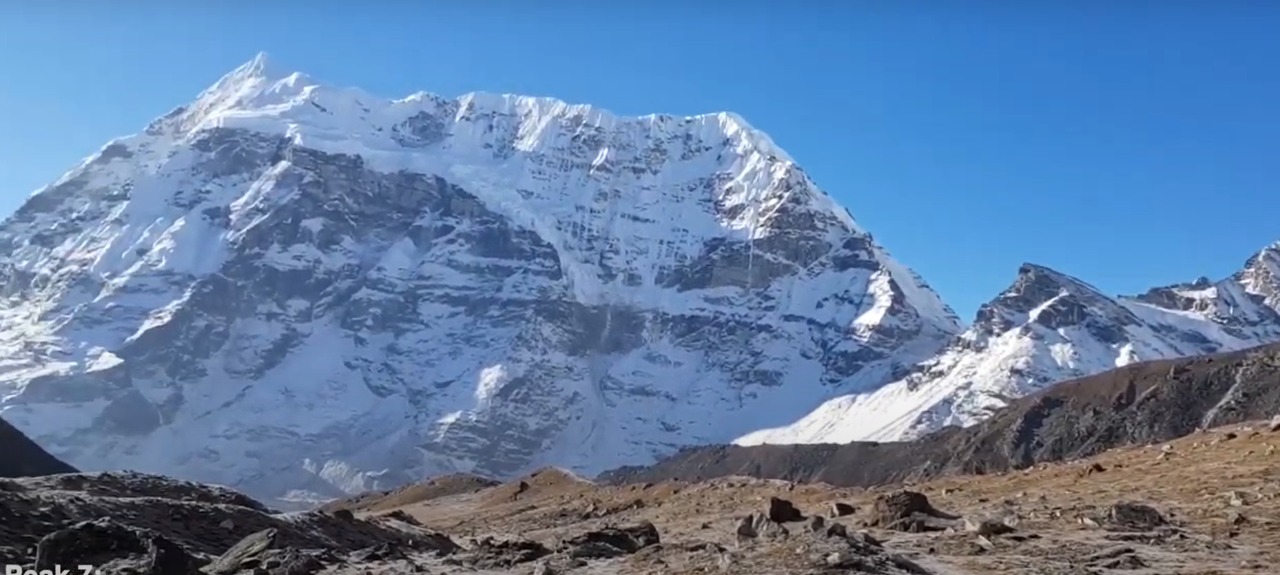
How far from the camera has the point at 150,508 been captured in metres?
18.2

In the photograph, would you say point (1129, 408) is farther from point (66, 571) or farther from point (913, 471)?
point (66, 571)

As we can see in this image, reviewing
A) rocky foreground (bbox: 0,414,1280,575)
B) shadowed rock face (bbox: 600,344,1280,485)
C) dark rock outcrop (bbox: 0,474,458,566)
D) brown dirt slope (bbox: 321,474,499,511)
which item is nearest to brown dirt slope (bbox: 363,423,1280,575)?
rocky foreground (bbox: 0,414,1280,575)

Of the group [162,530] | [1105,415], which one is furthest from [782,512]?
[1105,415]

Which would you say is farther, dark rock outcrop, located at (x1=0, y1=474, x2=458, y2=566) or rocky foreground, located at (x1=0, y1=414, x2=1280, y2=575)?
dark rock outcrop, located at (x1=0, y1=474, x2=458, y2=566)

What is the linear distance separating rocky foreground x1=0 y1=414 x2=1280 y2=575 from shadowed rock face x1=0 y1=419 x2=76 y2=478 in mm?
23747

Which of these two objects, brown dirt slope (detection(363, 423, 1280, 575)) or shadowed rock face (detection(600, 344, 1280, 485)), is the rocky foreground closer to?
brown dirt slope (detection(363, 423, 1280, 575))

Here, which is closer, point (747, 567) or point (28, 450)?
point (747, 567)

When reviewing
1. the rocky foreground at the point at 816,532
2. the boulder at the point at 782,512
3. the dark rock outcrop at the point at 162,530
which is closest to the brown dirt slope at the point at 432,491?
the dark rock outcrop at the point at 162,530

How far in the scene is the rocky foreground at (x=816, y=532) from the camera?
40.5 ft

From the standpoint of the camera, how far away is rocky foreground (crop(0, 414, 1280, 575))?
1236cm

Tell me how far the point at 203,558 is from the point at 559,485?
4290 cm

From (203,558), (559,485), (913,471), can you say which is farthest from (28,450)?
(913,471)

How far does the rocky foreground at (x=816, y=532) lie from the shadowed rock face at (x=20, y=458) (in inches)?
935

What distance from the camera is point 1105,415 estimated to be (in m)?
176
